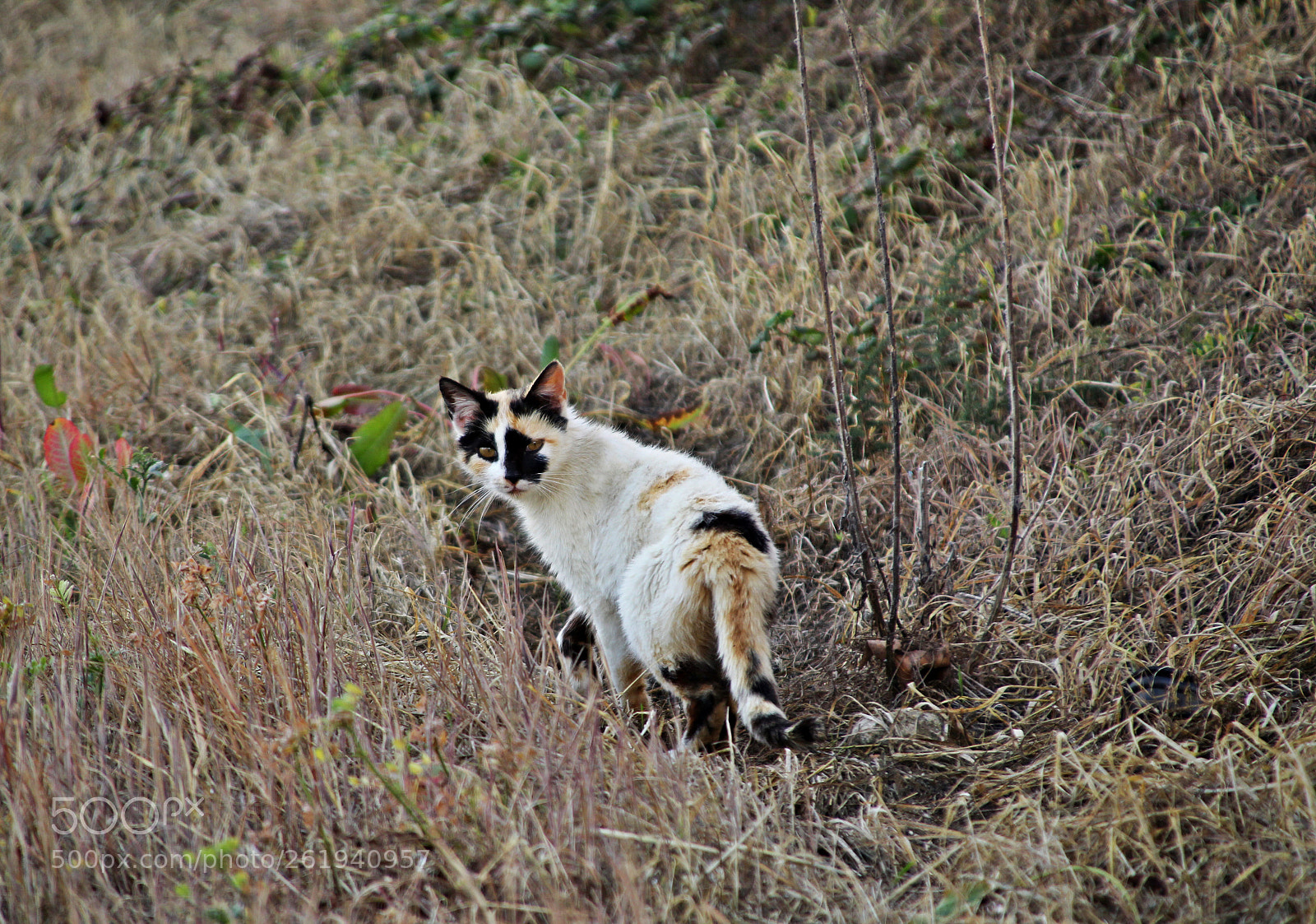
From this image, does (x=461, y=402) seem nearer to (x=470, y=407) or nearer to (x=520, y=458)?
(x=470, y=407)

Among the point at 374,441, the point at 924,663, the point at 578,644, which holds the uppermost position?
the point at 374,441

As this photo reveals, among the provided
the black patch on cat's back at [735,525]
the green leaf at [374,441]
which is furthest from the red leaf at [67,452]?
the black patch on cat's back at [735,525]

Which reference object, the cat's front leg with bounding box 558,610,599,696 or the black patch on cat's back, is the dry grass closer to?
the cat's front leg with bounding box 558,610,599,696

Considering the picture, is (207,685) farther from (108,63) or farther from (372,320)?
(108,63)

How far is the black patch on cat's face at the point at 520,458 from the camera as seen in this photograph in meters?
3.30

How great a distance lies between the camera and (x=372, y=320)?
17.6 feet

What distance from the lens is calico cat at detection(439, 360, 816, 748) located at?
9.11ft

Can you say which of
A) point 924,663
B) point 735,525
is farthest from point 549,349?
point 924,663

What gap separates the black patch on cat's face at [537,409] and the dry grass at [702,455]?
2.08 ft

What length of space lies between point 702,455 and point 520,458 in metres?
1.36

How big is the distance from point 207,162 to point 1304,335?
6.86 meters

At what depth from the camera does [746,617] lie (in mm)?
2752

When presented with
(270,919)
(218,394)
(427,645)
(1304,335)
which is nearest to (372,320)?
(218,394)

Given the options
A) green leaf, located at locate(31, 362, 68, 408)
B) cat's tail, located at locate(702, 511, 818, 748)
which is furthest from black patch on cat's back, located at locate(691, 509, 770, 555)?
Result: green leaf, located at locate(31, 362, 68, 408)
